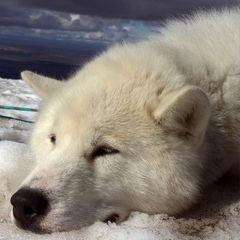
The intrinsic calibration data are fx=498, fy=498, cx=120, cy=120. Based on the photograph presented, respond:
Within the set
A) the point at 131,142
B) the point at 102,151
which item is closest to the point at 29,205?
the point at 102,151

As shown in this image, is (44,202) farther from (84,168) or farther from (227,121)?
(227,121)

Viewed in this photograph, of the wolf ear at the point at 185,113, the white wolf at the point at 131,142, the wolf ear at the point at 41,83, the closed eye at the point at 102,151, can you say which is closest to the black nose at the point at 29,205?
the white wolf at the point at 131,142

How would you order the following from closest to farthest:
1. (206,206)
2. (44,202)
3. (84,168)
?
(44,202) < (84,168) < (206,206)

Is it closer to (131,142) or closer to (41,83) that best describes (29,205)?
(131,142)

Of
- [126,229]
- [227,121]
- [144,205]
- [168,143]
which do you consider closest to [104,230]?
[126,229]

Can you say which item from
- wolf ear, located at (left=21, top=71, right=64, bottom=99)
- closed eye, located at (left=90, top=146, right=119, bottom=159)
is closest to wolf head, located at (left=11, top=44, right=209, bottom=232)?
closed eye, located at (left=90, top=146, right=119, bottom=159)

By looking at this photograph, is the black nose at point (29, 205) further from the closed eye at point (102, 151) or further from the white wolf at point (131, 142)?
the closed eye at point (102, 151)

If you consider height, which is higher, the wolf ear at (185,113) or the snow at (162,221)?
the wolf ear at (185,113)

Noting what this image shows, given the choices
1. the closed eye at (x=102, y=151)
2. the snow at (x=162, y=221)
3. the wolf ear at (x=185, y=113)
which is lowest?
the snow at (x=162, y=221)

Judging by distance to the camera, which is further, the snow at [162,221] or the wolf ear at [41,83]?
the wolf ear at [41,83]
